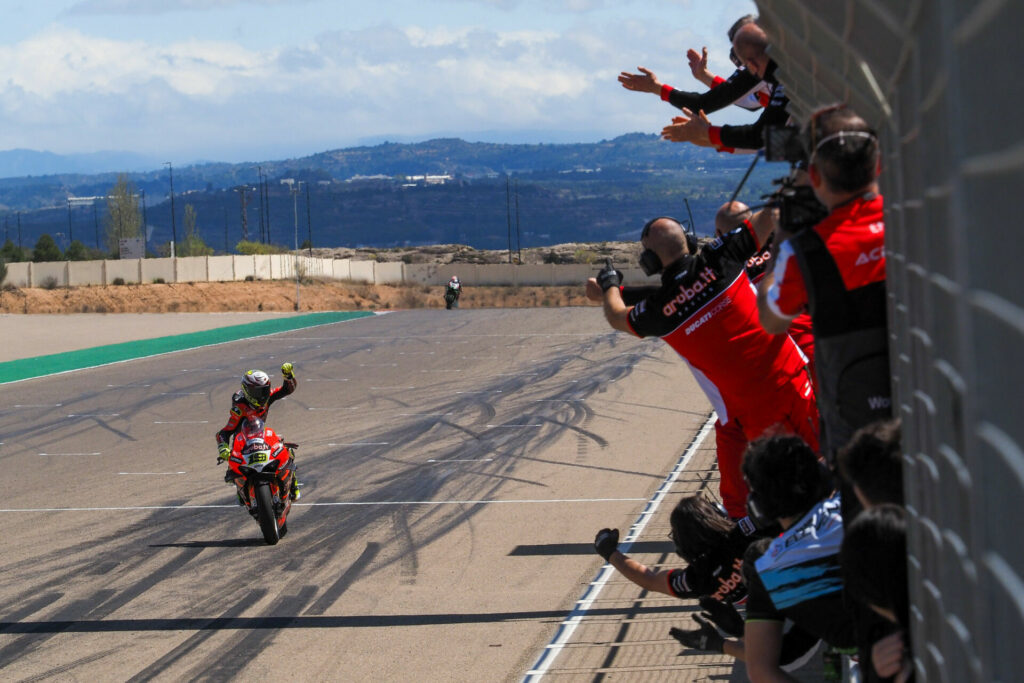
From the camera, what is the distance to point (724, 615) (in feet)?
16.5

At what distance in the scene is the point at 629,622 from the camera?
7.11 metres

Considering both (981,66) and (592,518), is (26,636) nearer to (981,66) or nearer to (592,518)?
(592,518)

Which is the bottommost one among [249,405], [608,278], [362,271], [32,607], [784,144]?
[362,271]

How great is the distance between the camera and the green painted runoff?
1062 inches

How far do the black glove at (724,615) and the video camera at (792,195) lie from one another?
1.89 meters

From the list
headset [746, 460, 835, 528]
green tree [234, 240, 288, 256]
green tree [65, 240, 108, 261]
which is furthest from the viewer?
green tree [234, 240, 288, 256]

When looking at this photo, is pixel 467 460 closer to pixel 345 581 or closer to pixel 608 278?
pixel 345 581

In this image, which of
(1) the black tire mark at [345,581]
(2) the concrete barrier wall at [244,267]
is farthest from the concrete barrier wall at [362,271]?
(1) the black tire mark at [345,581]

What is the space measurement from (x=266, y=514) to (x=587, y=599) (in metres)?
3.17

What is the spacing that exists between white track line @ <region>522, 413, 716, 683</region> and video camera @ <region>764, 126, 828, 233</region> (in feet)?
10.4

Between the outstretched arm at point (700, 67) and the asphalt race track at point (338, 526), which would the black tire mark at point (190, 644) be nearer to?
the asphalt race track at point (338, 526)

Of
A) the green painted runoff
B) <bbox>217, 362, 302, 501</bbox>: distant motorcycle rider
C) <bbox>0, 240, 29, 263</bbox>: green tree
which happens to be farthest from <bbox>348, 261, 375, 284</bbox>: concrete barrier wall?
<bbox>217, 362, 302, 501</bbox>: distant motorcycle rider

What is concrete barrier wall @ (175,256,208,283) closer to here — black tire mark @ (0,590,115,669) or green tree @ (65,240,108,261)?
green tree @ (65,240,108,261)

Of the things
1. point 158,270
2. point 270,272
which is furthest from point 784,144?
point 270,272
